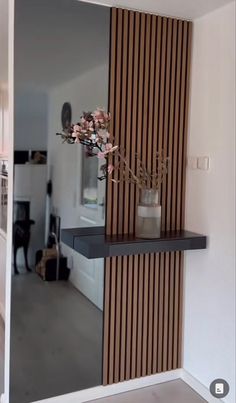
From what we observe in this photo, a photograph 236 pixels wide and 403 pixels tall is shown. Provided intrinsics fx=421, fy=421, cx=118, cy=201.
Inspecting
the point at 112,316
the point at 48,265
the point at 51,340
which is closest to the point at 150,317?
the point at 112,316

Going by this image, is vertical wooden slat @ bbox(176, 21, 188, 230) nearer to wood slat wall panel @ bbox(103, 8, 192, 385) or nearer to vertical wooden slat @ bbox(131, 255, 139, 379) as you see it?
wood slat wall panel @ bbox(103, 8, 192, 385)

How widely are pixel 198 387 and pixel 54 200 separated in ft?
5.23

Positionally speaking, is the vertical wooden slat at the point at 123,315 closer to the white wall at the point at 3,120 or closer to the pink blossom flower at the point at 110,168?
the pink blossom flower at the point at 110,168

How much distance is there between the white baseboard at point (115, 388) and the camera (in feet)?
8.92

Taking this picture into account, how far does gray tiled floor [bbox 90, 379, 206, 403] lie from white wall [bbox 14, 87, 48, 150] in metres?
1.70

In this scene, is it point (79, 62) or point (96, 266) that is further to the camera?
point (96, 266)

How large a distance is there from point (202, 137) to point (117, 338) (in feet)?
4.77

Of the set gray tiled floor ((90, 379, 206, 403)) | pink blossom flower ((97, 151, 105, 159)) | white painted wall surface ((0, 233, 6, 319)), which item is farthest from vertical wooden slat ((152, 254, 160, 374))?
white painted wall surface ((0, 233, 6, 319))

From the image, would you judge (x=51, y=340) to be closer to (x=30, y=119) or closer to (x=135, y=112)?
(x=30, y=119)

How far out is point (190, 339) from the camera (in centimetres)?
296

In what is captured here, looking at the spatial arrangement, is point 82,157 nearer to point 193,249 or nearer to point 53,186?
point 53,186

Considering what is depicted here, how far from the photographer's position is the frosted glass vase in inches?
103

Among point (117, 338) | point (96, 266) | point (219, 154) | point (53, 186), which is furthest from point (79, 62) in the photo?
point (117, 338)

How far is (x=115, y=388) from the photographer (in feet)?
9.29
